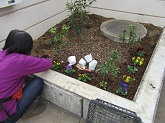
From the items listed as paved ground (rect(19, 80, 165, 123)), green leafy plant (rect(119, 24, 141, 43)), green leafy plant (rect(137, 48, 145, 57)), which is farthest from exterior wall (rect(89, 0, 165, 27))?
paved ground (rect(19, 80, 165, 123))

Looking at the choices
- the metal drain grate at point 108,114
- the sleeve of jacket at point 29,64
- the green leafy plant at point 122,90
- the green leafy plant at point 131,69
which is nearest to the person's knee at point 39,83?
the sleeve of jacket at point 29,64

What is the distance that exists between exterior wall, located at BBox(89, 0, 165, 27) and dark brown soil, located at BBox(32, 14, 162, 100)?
0.29 meters

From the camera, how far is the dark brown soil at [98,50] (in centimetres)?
258

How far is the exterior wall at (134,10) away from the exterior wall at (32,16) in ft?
3.14

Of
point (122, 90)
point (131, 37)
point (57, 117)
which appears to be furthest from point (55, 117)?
point (131, 37)

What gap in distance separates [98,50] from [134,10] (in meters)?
1.59

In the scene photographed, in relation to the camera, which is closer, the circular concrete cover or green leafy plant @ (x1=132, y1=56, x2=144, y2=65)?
green leafy plant @ (x1=132, y1=56, x2=144, y2=65)

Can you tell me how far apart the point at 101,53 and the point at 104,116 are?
136cm

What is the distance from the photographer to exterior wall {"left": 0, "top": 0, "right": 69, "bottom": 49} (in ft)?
9.58

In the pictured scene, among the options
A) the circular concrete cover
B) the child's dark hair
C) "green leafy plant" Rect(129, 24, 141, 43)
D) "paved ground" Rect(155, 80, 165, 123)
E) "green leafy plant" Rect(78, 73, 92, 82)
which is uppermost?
the child's dark hair

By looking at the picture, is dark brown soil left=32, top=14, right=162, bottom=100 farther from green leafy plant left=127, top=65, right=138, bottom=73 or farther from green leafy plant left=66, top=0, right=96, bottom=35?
green leafy plant left=66, top=0, right=96, bottom=35

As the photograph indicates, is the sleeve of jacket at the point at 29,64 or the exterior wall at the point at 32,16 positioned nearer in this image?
the sleeve of jacket at the point at 29,64

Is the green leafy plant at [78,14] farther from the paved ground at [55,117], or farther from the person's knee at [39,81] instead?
the paved ground at [55,117]

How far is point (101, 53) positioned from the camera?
122 inches
